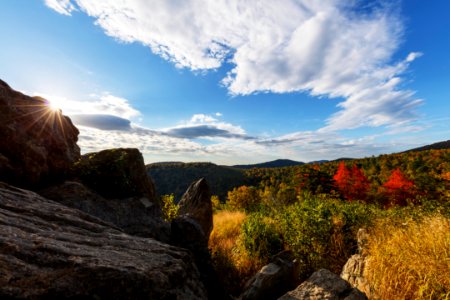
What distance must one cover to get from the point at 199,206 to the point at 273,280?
19.8 ft

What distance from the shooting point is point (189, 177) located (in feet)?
433

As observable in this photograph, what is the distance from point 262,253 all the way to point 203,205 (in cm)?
373

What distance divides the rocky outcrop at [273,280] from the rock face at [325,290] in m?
1.33

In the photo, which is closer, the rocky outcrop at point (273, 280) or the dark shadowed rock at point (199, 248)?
the rocky outcrop at point (273, 280)

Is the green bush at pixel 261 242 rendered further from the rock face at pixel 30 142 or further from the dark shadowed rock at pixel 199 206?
the rock face at pixel 30 142

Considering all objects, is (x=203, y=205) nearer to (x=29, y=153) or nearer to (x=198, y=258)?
(x=198, y=258)

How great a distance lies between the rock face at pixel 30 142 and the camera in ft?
20.7

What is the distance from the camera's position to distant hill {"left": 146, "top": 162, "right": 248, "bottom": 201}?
112 metres

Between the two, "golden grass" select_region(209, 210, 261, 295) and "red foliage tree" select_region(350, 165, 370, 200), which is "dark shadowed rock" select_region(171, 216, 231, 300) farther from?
"red foliage tree" select_region(350, 165, 370, 200)

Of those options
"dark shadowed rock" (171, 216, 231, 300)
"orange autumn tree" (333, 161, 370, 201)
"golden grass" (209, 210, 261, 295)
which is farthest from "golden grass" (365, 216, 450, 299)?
"orange autumn tree" (333, 161, 370, 201)

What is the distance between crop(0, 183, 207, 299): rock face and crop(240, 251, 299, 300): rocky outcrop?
7.72ft

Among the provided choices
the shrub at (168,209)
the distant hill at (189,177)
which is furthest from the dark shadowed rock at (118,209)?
the distant hill at (189,177)

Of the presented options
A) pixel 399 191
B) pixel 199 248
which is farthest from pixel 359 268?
pixel 399 191

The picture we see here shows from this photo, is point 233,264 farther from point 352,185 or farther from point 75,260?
point 352,185
